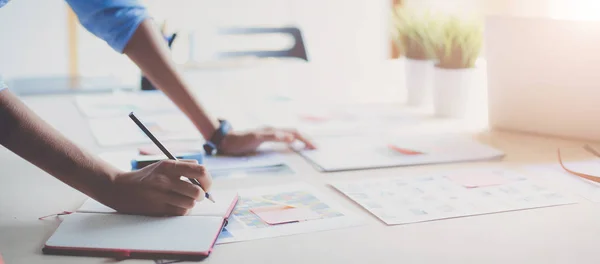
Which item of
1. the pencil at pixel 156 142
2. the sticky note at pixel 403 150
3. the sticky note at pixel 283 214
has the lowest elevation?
the sticky note at pixel 403 150

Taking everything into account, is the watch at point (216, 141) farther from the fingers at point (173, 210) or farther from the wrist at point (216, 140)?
the fingers at point (173, 210)

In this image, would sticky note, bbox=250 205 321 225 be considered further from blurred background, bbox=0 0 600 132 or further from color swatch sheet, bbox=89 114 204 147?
blurred background, bbox=0 0 600 132

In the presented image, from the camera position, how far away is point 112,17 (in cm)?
126

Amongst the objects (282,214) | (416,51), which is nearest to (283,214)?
(282,214)

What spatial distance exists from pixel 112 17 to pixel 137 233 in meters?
→ 0.59

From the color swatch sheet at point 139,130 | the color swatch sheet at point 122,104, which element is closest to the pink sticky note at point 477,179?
the color swatch sheet at point 139,130

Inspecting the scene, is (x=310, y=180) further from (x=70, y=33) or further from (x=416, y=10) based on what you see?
(x=70, y=33)

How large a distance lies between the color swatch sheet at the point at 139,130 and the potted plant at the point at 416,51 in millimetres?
607

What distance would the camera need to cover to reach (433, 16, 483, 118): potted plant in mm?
1570

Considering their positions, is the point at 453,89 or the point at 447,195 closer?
the point at 447,195

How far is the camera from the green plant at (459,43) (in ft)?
5.13

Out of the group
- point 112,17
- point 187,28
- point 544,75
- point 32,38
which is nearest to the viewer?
point 112,17

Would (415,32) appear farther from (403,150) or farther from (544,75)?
(403,150)

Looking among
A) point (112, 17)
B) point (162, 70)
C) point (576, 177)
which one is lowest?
point (576, 177)
